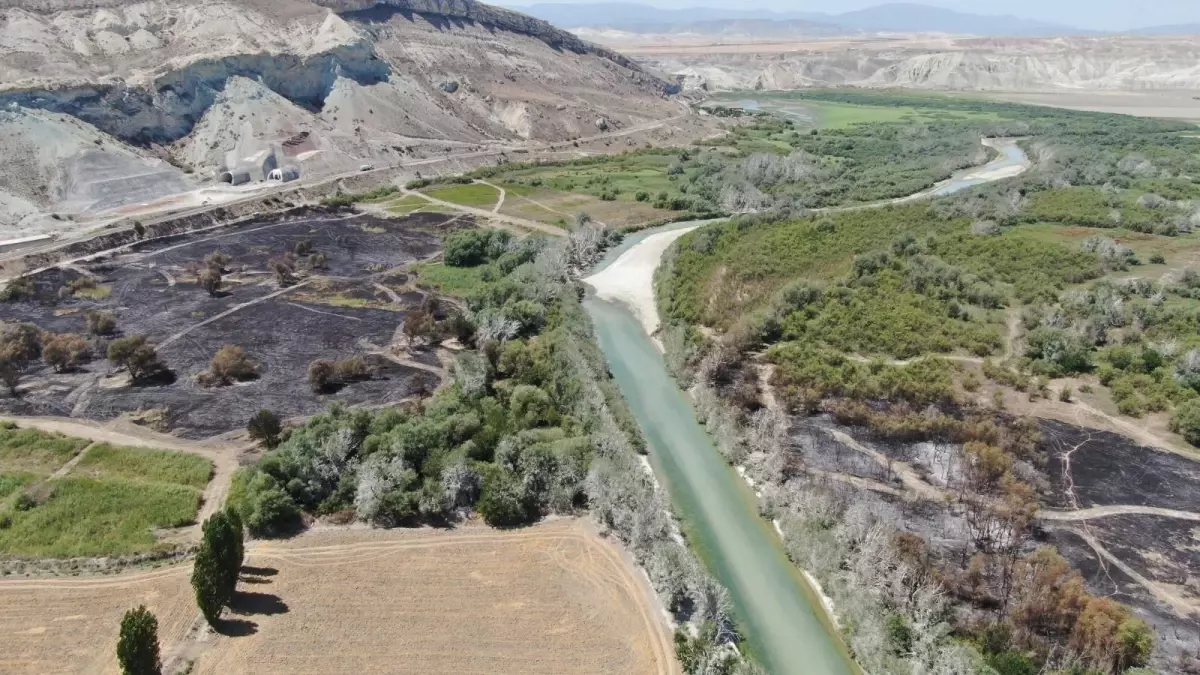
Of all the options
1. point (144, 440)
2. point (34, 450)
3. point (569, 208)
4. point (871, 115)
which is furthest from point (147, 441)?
point (871, 115)

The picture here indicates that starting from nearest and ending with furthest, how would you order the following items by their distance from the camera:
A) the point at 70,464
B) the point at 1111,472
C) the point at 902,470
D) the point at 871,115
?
the point at 1111,472 → the point at 902,470 → the point at 70,464 → the point at 871,115

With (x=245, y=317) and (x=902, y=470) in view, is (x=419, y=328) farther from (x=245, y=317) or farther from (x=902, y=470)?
(x=902, y=470)

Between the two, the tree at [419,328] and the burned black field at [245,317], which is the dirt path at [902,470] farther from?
the tree at [419,328]

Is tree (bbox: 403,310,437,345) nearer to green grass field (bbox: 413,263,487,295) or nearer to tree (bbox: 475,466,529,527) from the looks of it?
green grass field (bbox: 413,263,487,295)

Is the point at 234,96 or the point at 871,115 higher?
the point at 234,96

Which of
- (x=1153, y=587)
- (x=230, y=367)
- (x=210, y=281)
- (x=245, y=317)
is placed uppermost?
(x=210, y=281)

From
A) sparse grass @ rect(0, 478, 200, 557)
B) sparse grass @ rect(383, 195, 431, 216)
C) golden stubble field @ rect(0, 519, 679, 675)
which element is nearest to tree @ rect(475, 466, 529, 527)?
golden stubble field @ rect(0, 519, 679, 675)

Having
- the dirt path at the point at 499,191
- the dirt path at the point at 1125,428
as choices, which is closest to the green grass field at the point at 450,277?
the dirt path at the point at 499,191
